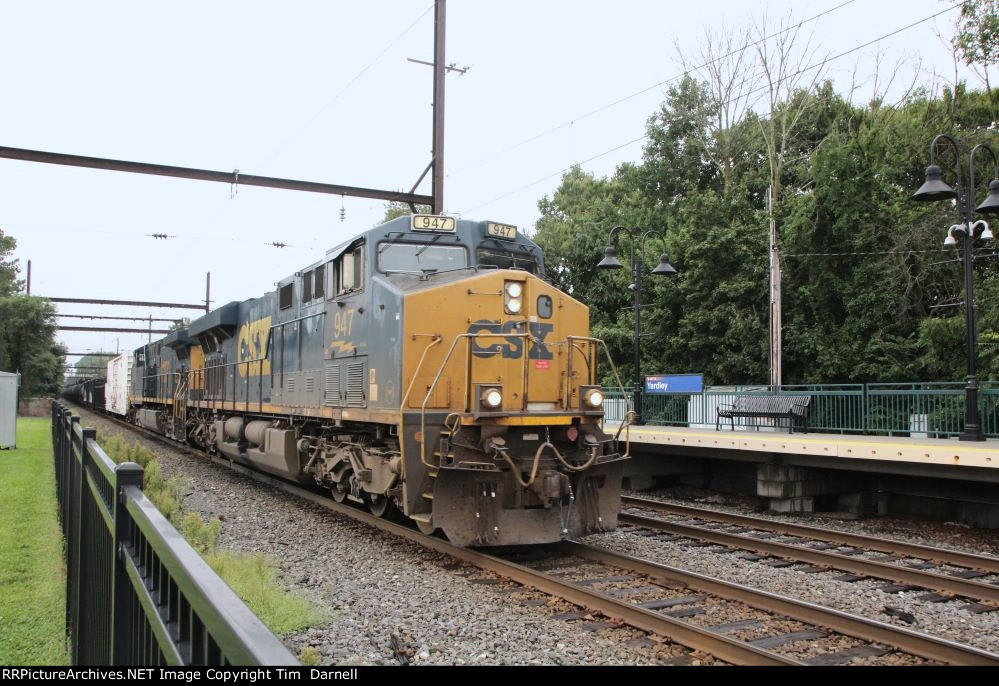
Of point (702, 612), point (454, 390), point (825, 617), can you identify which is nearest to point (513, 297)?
point (454, 390)

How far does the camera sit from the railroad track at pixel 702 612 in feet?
16.8

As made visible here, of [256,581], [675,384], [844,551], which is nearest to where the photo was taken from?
[256,581]

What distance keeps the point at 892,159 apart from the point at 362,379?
19389 millimetres

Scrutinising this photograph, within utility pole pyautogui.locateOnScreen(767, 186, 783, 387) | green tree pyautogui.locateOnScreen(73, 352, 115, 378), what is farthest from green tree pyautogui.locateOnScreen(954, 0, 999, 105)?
green tree pyautogui.locateOnScreen(73, 352, 115, 378)

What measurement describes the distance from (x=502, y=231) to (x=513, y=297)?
1281 mm

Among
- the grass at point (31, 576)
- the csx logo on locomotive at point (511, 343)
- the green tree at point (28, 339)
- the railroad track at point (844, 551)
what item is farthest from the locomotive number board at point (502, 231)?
Answer: the green tree at point (28, 339)

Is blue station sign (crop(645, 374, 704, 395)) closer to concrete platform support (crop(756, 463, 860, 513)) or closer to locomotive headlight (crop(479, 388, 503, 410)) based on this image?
concrete platform support (crop(756, 463, 860, 513))

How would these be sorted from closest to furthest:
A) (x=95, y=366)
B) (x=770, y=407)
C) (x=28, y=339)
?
(x=770, y=407) < (x=28, y=339) < (x=95, y=366)

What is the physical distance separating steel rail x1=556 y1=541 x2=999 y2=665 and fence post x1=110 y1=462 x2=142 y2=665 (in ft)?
16.2

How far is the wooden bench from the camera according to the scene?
13961 millimetres

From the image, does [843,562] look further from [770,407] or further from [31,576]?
[31,576]

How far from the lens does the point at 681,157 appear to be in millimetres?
31594

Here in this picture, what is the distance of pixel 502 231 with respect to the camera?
367 inches
